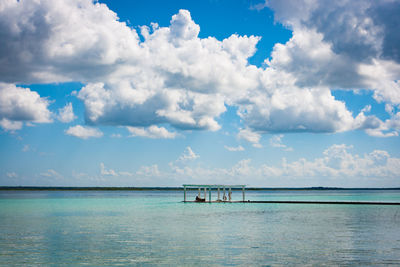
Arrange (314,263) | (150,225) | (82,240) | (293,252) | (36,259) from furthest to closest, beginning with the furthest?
(150,225)
(82,240)
(293,252)
(36,259)
(314,263)

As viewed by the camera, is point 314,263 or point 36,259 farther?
point 36,259

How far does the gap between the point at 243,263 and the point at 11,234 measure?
75.4 ft

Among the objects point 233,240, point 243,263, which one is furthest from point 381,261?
point 233,240

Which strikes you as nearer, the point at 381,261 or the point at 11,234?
the point at 381,261

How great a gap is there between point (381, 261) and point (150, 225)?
25.8m

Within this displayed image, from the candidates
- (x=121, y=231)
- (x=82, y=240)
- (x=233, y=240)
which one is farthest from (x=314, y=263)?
(x=121, y=231)

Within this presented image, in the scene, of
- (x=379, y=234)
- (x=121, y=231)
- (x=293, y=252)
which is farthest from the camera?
(x=121, y=231)

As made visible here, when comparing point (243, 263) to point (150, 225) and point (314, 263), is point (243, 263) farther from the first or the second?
point (150, 225)

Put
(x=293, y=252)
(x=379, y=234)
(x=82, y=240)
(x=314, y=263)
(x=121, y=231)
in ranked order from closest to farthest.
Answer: (x=314, y=263), (x=293, y=252), (x=82, y=240), (x=379, y=234), (x=121, y=231)

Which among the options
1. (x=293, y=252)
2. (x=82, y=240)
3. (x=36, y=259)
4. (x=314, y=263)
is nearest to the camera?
(x=314, y=263)

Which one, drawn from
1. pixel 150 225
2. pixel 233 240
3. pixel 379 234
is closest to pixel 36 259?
pixel 233 240

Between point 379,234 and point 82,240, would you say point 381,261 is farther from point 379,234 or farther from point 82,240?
point 82,240

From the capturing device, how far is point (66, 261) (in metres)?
23.9

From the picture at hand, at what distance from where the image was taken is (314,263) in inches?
898
